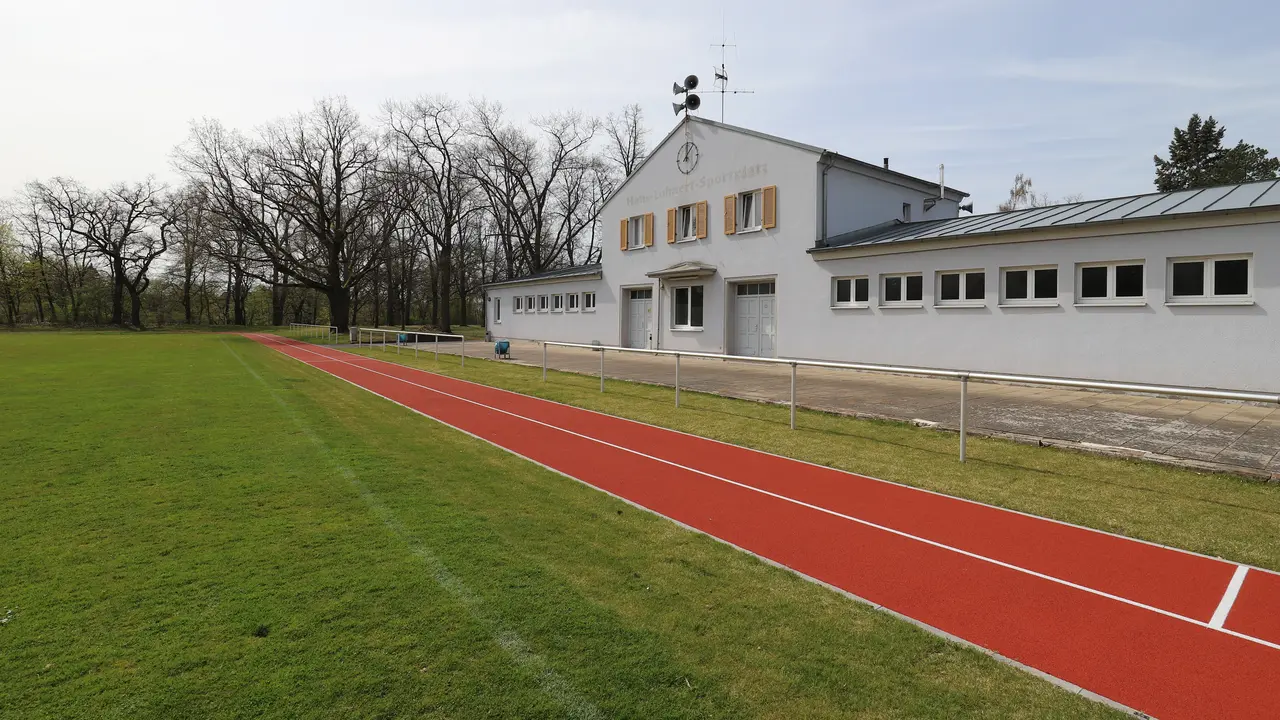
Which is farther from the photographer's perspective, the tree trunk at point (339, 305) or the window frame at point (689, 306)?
the tree trunk at point (339, 305)

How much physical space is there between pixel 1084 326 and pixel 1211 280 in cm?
240

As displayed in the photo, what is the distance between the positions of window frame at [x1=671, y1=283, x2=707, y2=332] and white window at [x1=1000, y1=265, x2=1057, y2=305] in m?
11.1

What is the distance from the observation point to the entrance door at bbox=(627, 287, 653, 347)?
28.7m

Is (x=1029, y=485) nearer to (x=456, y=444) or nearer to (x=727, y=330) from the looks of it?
(x=456, y=444)

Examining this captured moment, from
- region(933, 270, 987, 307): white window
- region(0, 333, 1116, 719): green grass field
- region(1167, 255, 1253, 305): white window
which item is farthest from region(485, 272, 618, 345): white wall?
region(0, 333, 1116, 719): green grass field

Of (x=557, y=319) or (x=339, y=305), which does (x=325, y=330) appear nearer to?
(x=339, y=305)

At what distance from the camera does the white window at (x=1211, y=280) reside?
42.9ft

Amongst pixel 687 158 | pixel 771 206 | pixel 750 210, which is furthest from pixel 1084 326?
→ pixel 687 158

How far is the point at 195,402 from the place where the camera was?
12.5m

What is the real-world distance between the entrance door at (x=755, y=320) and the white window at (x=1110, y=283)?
927cm

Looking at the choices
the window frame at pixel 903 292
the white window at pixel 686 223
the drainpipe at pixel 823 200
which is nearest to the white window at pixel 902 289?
the window frame at pixel 903 292

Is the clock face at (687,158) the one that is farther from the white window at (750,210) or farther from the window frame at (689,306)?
the window frame at (689,306)

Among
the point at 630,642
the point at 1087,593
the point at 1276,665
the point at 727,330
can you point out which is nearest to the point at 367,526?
the point at 630,642

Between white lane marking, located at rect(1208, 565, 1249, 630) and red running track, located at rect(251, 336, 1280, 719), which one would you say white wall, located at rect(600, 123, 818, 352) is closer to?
red running track, located at rect(251, 336, 1280, 719)
